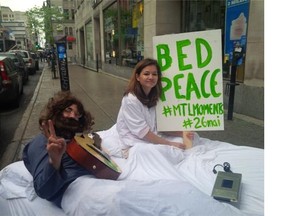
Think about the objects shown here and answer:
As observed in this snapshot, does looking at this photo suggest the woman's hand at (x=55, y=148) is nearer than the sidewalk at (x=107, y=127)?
Yes

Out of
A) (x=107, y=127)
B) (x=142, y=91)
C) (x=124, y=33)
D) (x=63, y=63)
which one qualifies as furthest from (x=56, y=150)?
(x=124, y=33)

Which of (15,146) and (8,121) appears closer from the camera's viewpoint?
(15,146)

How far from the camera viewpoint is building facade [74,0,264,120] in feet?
20.9

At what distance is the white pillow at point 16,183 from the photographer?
8.23 ft

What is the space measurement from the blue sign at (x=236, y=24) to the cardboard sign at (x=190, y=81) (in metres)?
4.30

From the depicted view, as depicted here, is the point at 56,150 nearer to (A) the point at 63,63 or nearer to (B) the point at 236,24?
(B) the point at 236,24

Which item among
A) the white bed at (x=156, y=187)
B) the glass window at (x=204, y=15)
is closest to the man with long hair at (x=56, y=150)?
the white bed at (x=156, y=187)

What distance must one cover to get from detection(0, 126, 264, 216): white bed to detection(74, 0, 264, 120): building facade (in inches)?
143

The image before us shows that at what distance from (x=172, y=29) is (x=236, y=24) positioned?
11.6 ft

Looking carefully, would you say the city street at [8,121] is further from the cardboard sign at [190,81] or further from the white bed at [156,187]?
the cardboard sign at [190,81]

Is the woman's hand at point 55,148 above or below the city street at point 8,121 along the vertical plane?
above

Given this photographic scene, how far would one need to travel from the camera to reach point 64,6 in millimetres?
57781

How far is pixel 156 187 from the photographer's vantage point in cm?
224
